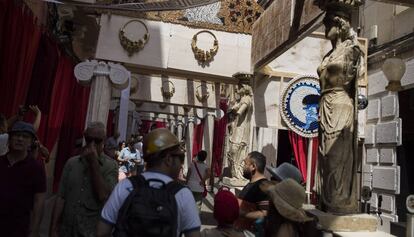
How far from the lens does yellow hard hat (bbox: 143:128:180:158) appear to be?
2.26 metres

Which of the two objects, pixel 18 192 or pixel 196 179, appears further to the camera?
pixel 196 179

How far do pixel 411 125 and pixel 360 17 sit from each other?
337 centimetres

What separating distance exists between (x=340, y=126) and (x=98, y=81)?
12.8 ft

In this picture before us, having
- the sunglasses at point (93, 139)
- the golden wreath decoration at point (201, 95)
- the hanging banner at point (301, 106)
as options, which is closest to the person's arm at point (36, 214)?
the sunglasses at point (93, 139)

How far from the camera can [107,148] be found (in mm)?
5359

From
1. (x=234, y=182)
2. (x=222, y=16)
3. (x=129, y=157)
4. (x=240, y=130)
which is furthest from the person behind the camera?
(x=129, y=157)

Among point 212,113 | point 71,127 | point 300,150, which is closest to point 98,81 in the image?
point 71,127

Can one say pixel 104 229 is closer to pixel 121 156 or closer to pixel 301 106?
pixel 301 106

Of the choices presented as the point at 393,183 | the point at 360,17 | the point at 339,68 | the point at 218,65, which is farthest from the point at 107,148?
the point at 360,17

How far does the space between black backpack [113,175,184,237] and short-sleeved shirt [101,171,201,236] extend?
5cm

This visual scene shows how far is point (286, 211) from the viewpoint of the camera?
105 inches

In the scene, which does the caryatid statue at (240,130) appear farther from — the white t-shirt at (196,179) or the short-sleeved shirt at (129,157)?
the short-sleeved shirt at (129,157)

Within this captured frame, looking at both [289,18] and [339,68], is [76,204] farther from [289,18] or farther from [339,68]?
[289,18]

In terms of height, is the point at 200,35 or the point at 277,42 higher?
the point at 200,35
